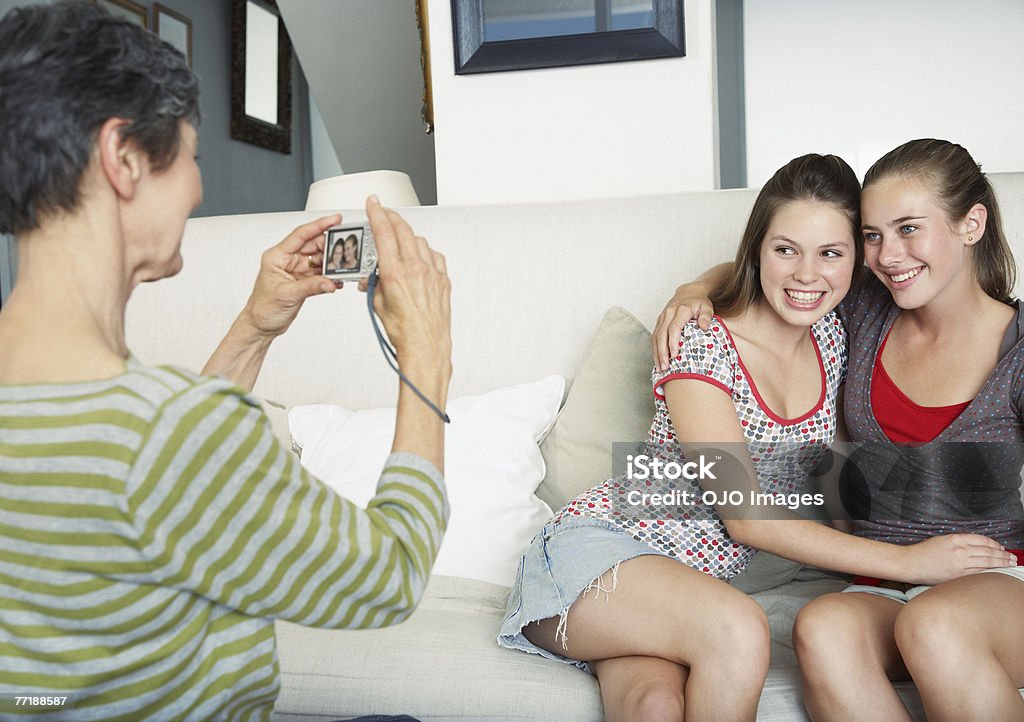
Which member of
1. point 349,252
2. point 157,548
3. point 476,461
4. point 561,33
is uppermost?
point 561,33

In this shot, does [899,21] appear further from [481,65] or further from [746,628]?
[746,628]

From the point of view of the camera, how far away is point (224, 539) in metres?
0.68

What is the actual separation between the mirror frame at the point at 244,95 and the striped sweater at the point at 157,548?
171 inches

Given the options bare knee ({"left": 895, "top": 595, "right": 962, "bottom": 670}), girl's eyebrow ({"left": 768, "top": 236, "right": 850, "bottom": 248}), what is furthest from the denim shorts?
girl's eyebrow ({"left": 768, "top": 236, "right": 850, "bottom": 248})

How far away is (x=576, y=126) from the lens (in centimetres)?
229

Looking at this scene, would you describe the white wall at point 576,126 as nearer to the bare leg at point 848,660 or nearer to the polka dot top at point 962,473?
the polka dot top at point 962,473

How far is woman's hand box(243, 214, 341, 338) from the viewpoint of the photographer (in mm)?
1117

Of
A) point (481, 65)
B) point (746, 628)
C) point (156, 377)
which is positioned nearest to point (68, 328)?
point (156, 377)

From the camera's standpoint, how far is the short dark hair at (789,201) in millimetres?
1503

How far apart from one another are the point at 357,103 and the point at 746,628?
9.77 feet

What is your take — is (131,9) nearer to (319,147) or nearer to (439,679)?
(319,147)

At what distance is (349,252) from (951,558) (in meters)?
0.90

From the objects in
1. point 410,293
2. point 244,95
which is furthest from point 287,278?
point 244,95

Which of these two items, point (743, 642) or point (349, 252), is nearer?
point (349, 252)
